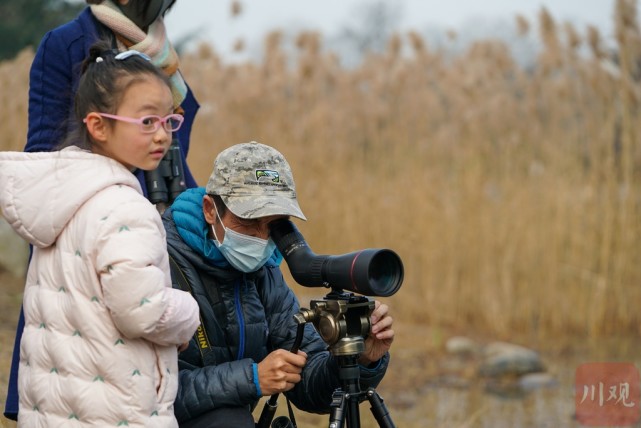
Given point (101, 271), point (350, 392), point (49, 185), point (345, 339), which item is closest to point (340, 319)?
point (345, 339)

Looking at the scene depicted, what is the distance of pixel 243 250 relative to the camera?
90.0 inches

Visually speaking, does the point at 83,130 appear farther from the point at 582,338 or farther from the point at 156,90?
the point at 582,338

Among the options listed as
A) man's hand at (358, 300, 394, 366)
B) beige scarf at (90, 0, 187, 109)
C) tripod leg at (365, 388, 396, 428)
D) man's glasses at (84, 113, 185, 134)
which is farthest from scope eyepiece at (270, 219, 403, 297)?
beige scarf at (90, 0, 187, 109)

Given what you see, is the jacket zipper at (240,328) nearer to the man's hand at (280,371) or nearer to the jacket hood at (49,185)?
the man's hand at (280,371)

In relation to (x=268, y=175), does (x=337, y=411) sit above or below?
below

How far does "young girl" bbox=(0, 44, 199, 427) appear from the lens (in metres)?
1.88

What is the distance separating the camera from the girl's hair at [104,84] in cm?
204

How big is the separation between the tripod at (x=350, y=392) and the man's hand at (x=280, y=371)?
9 centimetres

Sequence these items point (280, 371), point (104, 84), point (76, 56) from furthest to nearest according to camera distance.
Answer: point (76, 56), point (280, 371), point (104, 84)

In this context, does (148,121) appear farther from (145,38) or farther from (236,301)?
(145,38)

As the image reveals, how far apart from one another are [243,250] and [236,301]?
0.49 feet

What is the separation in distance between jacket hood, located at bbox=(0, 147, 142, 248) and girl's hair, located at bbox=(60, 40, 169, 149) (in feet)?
0.24

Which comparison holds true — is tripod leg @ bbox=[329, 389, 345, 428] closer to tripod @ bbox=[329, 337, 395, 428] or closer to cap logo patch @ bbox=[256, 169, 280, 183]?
tripod @ bbox=[329, 337, 395, 428]

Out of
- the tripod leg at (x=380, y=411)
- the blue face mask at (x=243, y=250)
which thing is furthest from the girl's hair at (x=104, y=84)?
the tripod leg at (x=380, y=411)
